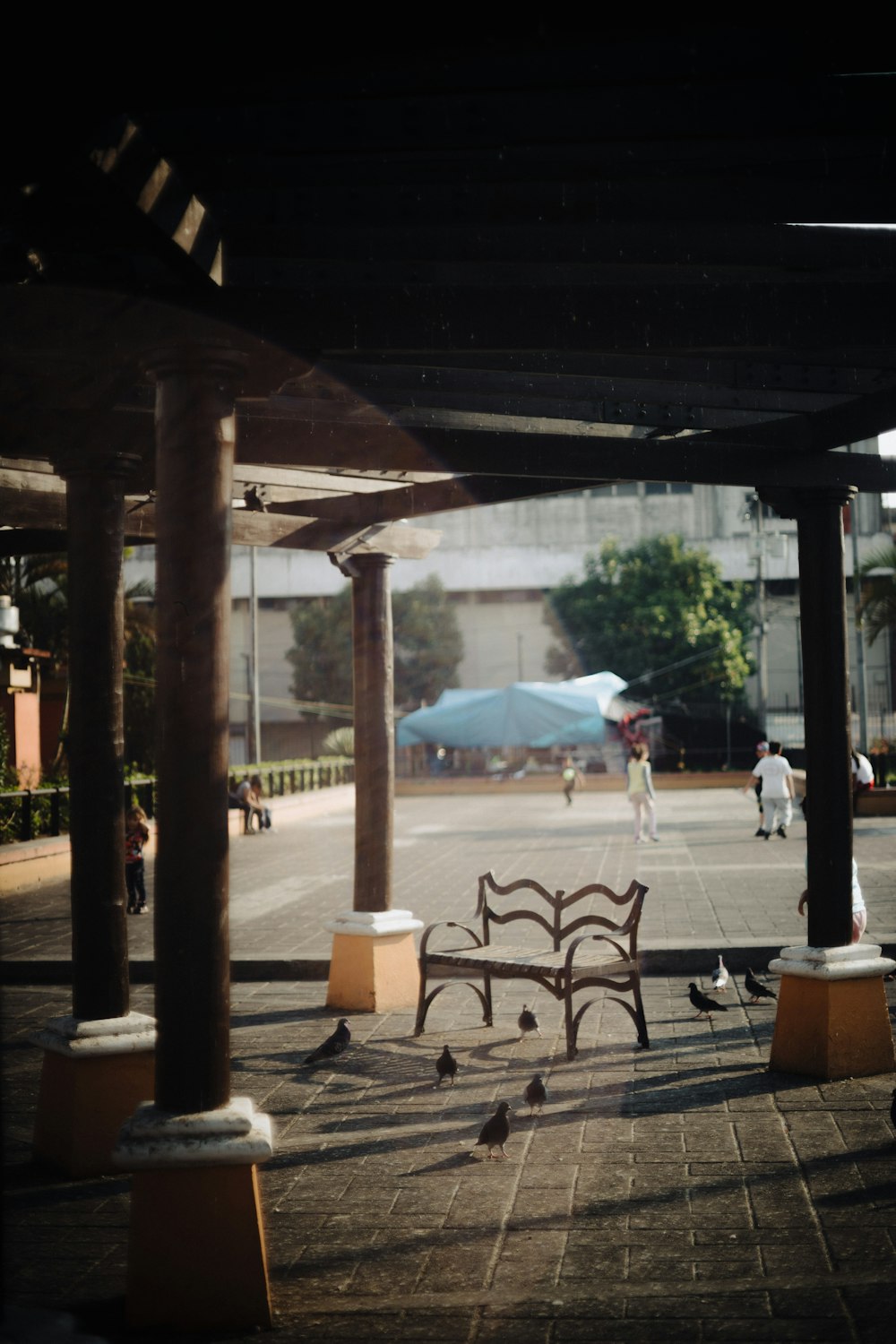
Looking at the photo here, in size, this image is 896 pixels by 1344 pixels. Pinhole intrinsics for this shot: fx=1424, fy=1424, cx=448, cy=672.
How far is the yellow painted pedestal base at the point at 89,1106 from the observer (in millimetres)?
5762

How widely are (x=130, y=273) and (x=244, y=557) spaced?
186ft

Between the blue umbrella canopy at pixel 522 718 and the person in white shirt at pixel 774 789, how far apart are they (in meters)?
17.7

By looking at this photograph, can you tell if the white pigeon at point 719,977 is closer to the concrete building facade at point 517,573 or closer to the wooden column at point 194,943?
the wooden column at point 194,943

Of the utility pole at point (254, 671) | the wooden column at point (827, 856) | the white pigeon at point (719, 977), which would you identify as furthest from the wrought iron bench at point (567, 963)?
the utility pole at point (254, 671)

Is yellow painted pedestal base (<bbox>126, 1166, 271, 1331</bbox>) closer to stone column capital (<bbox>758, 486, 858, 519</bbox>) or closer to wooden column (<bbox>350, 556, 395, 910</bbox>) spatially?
stone column capital (<bbox>758, 486, 858, 519</bbox>)

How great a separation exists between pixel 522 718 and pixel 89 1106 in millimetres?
34816

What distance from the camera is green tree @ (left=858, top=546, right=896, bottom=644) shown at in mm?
26922

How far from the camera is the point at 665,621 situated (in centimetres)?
4775

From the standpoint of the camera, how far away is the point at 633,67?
3777mm

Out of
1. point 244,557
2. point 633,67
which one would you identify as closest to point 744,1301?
point 633,67

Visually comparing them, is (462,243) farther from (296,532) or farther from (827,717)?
(296,532)

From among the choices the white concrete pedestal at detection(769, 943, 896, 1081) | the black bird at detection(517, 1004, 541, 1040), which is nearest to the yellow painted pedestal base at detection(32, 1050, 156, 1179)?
the black bird at detection(517, 1004, 541, 1040)

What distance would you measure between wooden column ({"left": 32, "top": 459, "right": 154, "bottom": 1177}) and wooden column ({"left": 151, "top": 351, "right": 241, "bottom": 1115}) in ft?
5.12

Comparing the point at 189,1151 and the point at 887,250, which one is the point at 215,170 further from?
the point at 189,1151
